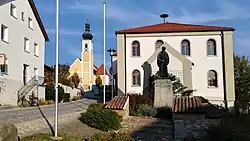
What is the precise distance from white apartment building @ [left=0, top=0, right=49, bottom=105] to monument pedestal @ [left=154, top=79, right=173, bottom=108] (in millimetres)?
11146

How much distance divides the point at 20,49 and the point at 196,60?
16.8m

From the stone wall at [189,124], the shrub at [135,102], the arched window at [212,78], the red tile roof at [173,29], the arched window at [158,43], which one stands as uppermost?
the red tile roof at [173,29]

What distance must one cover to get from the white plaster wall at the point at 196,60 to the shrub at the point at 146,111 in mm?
14037

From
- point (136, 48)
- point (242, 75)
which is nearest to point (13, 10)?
point (136, 48)

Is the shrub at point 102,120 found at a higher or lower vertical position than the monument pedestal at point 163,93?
lower

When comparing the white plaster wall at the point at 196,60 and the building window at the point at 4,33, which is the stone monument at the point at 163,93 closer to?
the white plaster wall at the point at 196,60

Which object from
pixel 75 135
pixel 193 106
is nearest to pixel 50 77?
pixel 193 106

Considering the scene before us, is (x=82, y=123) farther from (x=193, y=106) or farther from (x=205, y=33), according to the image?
(x=205, y=33)

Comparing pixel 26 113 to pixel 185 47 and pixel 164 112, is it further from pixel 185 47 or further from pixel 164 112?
pixel 185 47

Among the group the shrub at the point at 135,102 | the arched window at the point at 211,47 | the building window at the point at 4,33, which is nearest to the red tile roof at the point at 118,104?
the shrub at the point at 135,102

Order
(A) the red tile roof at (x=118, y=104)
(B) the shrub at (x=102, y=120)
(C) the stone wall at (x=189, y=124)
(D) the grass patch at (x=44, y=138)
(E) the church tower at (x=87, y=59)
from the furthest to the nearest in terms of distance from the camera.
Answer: (E) the church tower at (x=87, y=59) → (A) the red tile roof at (x=118, y=104) → (B) the shrub at (x=102, y=120) → (C) the stone wall at (x=189, y=124) → (D) the grass patch at (x=44, y=138)

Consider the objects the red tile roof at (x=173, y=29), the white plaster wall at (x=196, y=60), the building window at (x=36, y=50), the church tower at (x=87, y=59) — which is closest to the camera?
the white plaster wall at (x=196, y=60)

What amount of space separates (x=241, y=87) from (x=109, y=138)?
3471cm

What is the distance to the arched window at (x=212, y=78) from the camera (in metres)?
33.0
